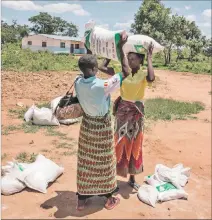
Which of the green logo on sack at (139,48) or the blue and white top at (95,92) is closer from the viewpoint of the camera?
the blue and white top at (95,92)

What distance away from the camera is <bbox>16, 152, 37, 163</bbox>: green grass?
429 centimetres

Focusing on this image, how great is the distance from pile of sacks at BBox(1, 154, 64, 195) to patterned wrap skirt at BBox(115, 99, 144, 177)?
2.60 feet

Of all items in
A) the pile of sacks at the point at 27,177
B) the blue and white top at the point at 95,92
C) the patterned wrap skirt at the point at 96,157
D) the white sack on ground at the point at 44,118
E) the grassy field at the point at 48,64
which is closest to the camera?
the blue and white top at the point at 95,92

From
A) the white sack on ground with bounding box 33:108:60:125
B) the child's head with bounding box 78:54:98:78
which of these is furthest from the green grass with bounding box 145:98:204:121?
the child's head with bounding box 78:54:98:78

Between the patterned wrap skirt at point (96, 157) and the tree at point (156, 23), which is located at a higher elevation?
the tree at point (156, 23)

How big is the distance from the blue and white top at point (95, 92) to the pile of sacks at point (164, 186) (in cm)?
106

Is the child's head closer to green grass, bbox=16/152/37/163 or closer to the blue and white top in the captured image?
the blue and white top

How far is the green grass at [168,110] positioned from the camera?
7.10 meters

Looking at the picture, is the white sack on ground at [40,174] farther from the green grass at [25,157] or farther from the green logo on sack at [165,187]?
the green logo on sack at [165,187]

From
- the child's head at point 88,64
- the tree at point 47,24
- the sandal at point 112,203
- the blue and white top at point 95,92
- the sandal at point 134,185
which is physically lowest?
the sandal at point 112,203

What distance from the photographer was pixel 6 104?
784cm

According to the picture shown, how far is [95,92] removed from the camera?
105 inches

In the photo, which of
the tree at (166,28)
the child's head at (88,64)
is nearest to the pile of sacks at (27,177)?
the child's head at (88,64)

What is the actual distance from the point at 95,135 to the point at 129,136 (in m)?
0.58
